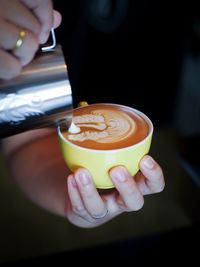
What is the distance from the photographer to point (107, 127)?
778 millimetres

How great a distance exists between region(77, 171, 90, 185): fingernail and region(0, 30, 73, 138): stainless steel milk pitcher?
0.15 meters

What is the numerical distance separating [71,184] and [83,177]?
0.06 metres

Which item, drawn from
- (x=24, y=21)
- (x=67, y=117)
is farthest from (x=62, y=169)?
(x=24, y=21)

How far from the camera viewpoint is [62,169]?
3.34 ft

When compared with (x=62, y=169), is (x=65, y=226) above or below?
below

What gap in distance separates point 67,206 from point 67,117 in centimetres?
36

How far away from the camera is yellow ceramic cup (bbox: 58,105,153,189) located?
64 cm

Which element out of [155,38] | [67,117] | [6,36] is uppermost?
[6,36]

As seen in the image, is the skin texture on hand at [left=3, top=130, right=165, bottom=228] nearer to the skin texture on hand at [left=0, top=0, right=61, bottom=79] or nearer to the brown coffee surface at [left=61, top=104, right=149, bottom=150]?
the brown coffee surface at [left=61, top=104, right=149, bottom=150]

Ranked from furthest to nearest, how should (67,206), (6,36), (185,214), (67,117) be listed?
(185,214)
(67,206)
(67,117)
(6,36)

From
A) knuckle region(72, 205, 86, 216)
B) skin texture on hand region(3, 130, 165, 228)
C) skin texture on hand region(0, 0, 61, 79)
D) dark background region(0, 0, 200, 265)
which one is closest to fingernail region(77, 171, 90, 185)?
skin texture on hand region(3, 130, 165, 228)

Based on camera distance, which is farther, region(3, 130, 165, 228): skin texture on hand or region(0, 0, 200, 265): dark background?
region(0, 0, 200, 265): dark background

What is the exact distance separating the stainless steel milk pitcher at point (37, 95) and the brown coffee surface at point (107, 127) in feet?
Result: 0.38

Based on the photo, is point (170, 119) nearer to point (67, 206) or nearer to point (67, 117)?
point (67, 206)
